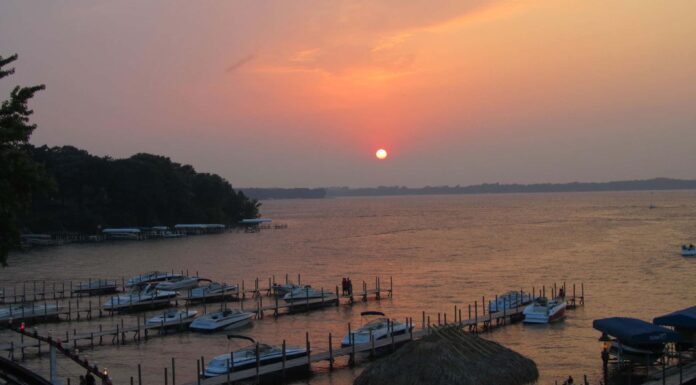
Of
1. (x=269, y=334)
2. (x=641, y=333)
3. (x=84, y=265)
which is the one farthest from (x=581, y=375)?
(x=84, y=265)

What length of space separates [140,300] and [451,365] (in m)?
30.5

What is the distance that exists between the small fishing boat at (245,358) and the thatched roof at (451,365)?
579 cm

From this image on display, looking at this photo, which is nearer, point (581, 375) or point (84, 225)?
point (581, 375)

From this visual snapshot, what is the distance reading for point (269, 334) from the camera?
40188mm

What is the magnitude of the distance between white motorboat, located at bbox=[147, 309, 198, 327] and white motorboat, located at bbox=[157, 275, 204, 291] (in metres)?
15.2

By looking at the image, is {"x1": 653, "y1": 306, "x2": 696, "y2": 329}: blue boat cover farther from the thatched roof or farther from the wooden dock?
the wooden dock

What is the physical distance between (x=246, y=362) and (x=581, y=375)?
13948 millimetres

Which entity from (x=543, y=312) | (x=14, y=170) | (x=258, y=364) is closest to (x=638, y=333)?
(x=258, y=364)

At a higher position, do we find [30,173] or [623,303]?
[30,173]

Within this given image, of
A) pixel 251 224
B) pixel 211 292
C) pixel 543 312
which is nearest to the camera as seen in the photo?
pixel 543 312

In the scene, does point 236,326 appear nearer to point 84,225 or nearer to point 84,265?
point 84,265

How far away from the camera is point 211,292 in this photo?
51781mm

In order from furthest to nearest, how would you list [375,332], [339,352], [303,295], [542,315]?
[303,295]
[542,315]
[375,332]
[339,352]

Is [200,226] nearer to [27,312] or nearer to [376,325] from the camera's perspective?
[27,312]
